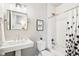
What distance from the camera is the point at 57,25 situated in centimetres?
153

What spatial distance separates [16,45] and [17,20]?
39cm

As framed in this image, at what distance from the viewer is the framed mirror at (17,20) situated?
1.46m

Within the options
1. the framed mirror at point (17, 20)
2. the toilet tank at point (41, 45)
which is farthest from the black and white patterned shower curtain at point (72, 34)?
the framed mirror at point (17, 20)

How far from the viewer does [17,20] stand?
4.92 feet

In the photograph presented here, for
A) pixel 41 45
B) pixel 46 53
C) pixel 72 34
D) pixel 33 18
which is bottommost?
pixel 46 53

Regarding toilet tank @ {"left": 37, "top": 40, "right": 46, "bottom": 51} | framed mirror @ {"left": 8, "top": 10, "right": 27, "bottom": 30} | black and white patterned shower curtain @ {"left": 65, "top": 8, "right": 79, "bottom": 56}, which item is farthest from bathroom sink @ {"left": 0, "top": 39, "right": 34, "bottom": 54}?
black and white patterned shower curtain @ {"left": 65, "top": 8, "right": 79, "bottom": 56}

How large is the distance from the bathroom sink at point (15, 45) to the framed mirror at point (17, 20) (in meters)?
0.21

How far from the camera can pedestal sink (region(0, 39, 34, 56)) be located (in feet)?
4.58

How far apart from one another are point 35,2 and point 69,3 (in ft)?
1.80

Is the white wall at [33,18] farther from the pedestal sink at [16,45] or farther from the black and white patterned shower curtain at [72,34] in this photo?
the black and white patterned shower curtain at [72,34]

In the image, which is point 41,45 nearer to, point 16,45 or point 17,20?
point 16,45

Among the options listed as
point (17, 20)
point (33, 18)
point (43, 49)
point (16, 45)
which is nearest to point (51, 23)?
point (33, 18)

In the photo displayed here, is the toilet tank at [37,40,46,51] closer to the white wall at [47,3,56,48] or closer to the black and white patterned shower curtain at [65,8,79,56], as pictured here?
the white wall at [47,3,56,48]

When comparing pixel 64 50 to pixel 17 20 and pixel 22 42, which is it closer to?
pixel 22 42
